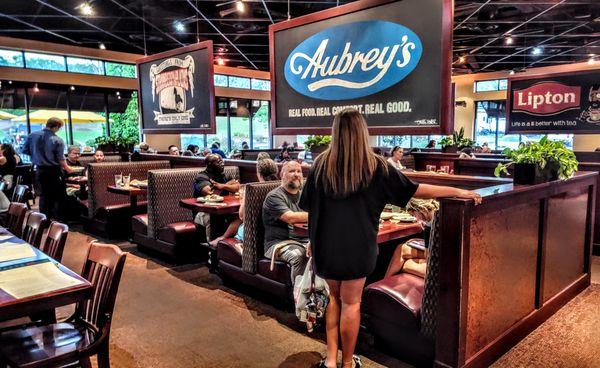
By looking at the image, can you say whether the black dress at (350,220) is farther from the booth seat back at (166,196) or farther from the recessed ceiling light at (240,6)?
the recessed ceiling light at (240,6)

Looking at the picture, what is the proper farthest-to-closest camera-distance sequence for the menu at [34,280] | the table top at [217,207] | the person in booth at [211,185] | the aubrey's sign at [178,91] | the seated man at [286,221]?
1. the person in booth at [211,185]
2. the aubrey's sign at [178,91]
3. the table top at [217,207]
4. the seated man at [286,221]
5. the menu at [34,280]

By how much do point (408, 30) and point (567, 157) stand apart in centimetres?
164

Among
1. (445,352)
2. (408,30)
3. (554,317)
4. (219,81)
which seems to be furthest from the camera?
(219,81)

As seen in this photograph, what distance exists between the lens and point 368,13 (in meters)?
3.13

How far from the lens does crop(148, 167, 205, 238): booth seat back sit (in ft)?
16.9

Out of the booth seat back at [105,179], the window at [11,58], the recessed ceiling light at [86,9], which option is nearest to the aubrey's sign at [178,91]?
the booth seat back at [105,179]

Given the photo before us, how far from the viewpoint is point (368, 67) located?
320 cm

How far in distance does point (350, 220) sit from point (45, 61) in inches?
433

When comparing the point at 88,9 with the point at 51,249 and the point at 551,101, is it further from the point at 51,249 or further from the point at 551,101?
the point at 551,101

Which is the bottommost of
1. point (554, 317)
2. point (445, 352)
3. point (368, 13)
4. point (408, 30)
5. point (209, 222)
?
point (554, 317)

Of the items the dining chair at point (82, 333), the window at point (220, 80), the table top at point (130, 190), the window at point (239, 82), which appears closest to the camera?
the dining chair at point (82, 333)

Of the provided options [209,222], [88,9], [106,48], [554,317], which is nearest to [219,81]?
[106,48]

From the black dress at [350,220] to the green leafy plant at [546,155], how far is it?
150 cm

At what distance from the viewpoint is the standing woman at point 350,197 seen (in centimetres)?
221
